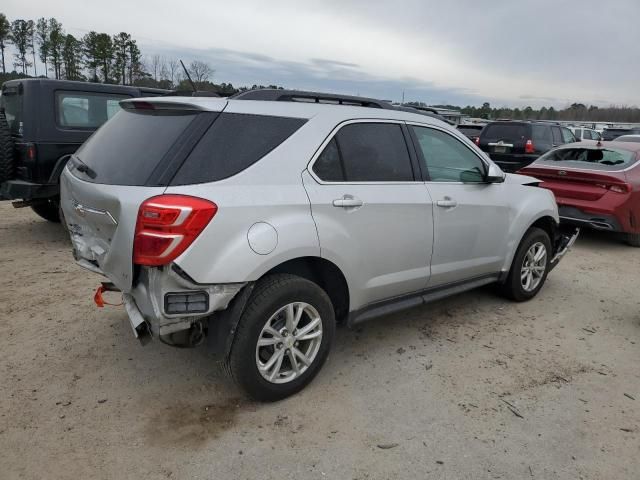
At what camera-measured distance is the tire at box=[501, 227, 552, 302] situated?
Result: 15.3ft

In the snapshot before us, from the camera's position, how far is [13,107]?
6.33 m

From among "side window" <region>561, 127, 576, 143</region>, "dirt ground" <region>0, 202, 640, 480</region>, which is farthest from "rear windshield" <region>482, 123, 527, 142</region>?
"dirt ground" <region>0, 202, 640, 480</region>

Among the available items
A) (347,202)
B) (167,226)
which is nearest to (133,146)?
(167,226)

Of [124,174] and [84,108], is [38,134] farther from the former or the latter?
[124,174]

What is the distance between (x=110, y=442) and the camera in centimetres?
269

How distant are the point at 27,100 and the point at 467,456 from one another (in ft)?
20.0

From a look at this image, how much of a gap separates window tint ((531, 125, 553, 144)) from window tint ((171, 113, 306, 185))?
1105 cm

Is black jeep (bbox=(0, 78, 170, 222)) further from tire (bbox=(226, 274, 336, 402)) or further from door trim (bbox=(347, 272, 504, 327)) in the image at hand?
door trim (bbox=(347, 272, 504, 327))

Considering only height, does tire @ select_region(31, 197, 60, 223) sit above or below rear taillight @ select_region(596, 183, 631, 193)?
below

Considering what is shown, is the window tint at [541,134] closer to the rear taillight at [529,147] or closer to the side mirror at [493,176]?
the rear taillight at [529,147]

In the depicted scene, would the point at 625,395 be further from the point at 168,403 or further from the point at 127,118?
the point at 127,118

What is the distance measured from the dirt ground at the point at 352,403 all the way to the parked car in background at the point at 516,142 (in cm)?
835

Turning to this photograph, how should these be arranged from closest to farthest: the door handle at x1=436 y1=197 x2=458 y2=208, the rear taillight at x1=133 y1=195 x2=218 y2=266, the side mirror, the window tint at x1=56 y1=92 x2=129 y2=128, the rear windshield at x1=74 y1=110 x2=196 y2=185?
the rear taillight at x1=133 y1=195 x2=218 y2=266
the rear windshield at x1=74 y1=110 x2=196 y2=185
the door handle at x1=436 y1=197 x2=458 y2=208
the side mirror
the window tint at x1=56 y1=92 x2=129 y2=128

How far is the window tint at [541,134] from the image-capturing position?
12531 mm
